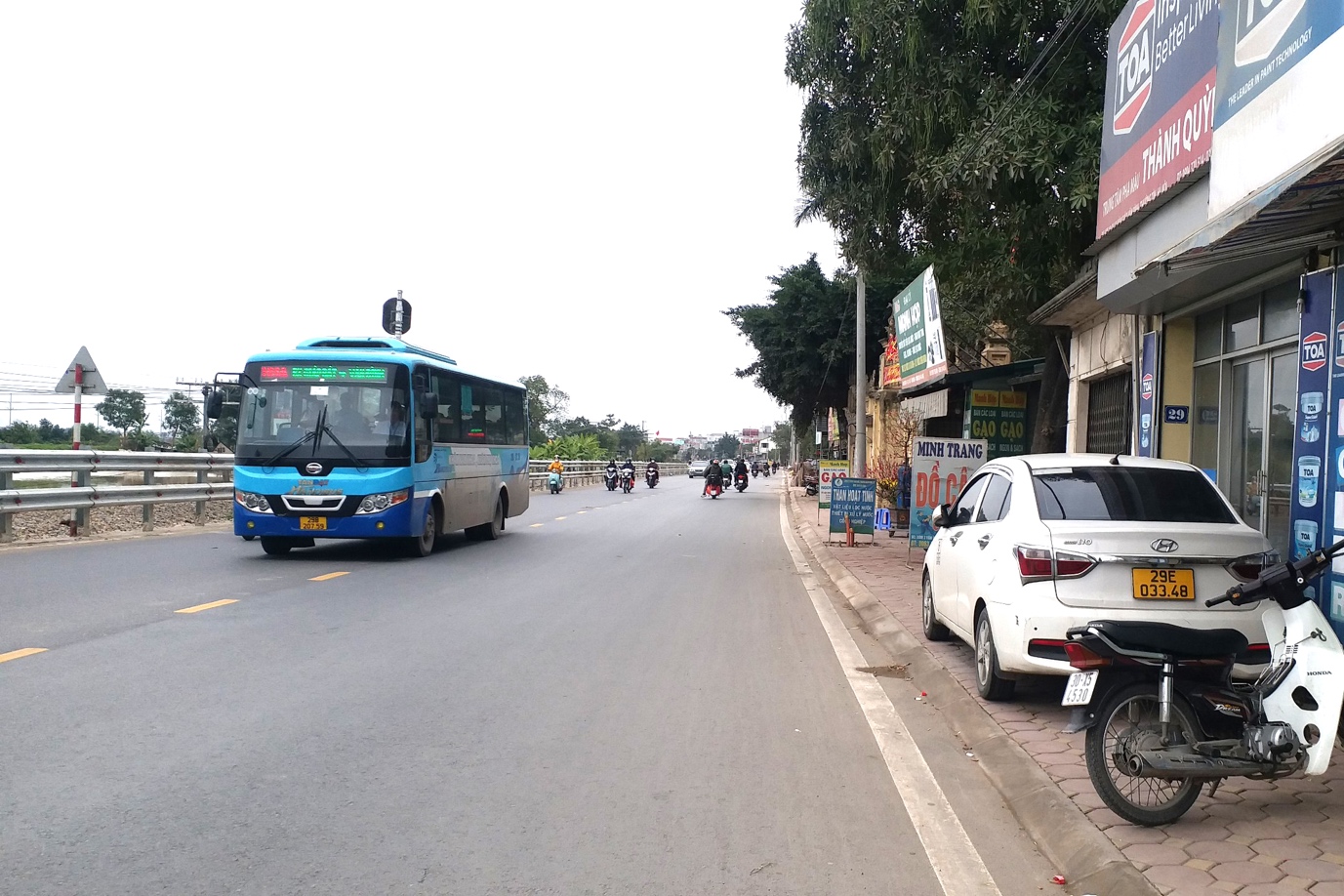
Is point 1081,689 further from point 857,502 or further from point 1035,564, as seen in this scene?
point 857,502

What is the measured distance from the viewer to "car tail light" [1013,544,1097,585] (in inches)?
229

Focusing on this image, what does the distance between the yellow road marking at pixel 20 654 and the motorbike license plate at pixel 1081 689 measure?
6583mm

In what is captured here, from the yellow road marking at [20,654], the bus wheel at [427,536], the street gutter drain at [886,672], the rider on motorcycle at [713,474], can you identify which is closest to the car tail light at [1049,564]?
the street gutter drain at [886,672]

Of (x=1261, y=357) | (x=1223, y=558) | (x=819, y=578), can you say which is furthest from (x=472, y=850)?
(x=819, y=578)

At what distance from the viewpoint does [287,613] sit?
9141 millimetres

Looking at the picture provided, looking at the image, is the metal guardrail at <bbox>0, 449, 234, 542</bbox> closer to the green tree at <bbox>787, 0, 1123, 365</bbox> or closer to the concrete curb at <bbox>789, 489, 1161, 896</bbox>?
the green tree at <bbox>787, 0, 1123, 365</bbox>

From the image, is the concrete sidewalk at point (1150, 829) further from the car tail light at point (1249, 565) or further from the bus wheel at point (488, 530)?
the bus wheel at point (488, 530)

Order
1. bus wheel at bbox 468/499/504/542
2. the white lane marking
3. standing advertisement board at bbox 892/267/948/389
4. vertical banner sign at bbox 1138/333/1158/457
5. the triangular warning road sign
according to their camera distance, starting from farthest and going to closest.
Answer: bus wheel at bbox 468/499/504/542 → the triangular warning road sign → standing advertisement board at bbox 892/267/948/389 → vertical banner sign at bbox 1138/333/1158/457 → the white lane marking

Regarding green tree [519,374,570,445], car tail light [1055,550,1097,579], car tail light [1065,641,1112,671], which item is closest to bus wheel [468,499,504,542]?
car tail light [1055,550,1097,579]

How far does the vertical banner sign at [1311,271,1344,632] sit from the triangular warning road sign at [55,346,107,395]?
54.0 feet

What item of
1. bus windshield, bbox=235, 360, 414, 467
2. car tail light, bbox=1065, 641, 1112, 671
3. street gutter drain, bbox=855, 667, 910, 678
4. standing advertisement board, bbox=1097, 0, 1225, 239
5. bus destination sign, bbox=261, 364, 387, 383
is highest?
standing advertisement board, bbox=1097, 0, 1225, 239

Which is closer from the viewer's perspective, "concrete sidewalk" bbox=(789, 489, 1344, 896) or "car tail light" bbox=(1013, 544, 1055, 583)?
"concrete sidewalk" bbox=(789, 489, 1344, 896)

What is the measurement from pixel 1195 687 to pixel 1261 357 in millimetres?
5245

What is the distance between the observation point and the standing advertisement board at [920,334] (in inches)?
579
